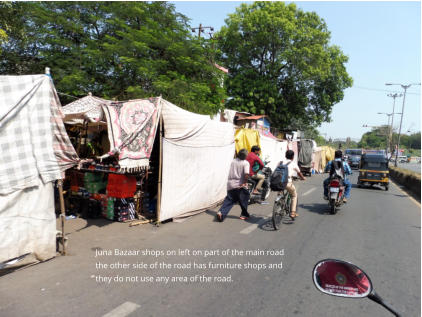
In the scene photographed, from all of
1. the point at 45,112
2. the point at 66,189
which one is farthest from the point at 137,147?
the point at 66,189

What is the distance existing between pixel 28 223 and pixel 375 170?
15.8 metres

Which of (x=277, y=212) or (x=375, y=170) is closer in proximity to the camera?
(x=277, y=212)

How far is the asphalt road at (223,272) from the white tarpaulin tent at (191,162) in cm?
59

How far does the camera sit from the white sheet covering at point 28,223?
4.02 metres

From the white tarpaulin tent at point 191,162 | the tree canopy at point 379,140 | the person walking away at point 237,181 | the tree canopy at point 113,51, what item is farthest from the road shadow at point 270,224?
the tree canopy at point 379,140

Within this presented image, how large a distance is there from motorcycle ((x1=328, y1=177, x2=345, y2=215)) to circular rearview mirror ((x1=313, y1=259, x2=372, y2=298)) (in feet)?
23.8

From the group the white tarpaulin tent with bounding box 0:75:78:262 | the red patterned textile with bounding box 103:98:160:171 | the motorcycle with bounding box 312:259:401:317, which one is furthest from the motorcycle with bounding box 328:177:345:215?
the motorcycle with bounding box 312:259:401:317

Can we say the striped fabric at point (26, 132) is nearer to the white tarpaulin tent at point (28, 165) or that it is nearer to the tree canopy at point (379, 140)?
the white tarpaulin tent at point (28, 165)

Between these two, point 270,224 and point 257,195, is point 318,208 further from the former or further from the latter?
point 270,224

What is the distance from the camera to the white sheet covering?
13.2 feet

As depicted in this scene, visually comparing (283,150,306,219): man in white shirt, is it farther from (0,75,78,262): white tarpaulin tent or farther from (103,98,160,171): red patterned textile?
(0,75,78,262): white tarpaulin tent

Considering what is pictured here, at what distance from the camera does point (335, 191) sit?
329 inches

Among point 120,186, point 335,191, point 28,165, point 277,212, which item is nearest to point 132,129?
point 120,186

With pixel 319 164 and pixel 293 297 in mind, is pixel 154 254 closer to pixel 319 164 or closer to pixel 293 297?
pixel 293 297
